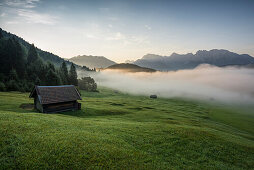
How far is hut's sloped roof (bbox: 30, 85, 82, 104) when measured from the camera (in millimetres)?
35534

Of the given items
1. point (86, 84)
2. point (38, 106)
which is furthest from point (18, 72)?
point (38, 106)

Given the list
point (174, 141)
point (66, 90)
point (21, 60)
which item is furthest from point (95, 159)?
point (21, 60)

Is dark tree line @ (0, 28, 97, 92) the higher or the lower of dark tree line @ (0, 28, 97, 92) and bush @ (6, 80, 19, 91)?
the higher

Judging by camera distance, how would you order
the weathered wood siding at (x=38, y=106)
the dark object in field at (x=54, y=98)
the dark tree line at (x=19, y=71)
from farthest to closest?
the dark tree line at (x=19, y=71) → the weathered wood siding at (x=38, y=106) → the dark object in field at (x=54, y=98)

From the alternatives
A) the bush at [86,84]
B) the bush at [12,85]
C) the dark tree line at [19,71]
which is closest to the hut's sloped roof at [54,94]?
the bush at [12,85]

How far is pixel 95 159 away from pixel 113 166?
183 cm

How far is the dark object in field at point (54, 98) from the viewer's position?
35500 millimetres

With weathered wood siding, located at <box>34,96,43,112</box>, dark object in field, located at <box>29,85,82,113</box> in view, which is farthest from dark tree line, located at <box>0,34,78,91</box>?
dark object in field, located at <box>29,85,82,113</box>

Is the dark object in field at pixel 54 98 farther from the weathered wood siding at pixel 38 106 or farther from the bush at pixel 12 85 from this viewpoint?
the bush at pixel 12 85

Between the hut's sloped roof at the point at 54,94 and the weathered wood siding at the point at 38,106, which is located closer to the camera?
the hut's sloped roof at the point at 54,94

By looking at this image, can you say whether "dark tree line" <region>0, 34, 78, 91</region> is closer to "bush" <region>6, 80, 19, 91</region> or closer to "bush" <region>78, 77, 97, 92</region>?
"bush" <region>6, 80, 19, 91</region>

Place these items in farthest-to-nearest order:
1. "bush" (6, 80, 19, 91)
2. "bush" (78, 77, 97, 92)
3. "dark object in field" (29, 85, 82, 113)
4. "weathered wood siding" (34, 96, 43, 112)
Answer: "bush" (78, 77, 97, 92) < "bush" (6, 80, 19, 91) < "weathered wood siding" (34, 96, 43, 112) < "dark object in field" (29, 85, 82, 113)

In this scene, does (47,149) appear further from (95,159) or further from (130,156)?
(130,156)

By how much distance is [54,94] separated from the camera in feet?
124
